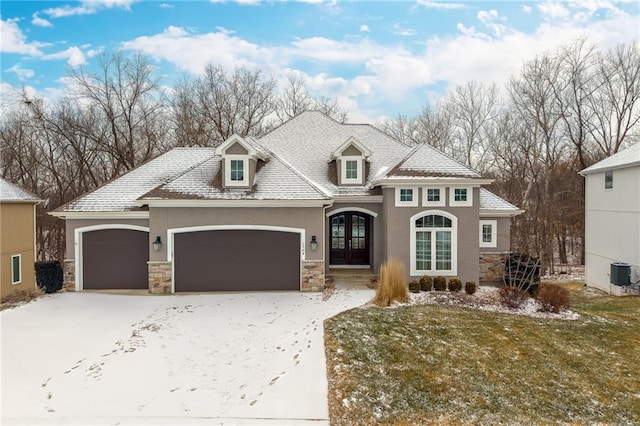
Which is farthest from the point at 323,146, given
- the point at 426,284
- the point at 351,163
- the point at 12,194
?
the point at 12,194

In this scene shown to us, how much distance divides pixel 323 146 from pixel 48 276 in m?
11.6

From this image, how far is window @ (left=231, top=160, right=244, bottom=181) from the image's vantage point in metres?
12.1

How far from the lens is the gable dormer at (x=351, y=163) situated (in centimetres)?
1402

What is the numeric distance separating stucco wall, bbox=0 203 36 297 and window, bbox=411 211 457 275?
14.9 meters

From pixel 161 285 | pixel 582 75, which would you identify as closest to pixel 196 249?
pixel 161 285

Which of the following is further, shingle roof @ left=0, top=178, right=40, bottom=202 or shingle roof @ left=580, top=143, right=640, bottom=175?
shingle roof @ left=580, top=143, right=640, bottom=175

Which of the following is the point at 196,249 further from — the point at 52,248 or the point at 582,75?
the point at 582,75

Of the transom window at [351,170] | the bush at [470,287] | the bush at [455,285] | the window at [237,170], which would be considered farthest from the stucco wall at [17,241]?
the bush at [470,287]

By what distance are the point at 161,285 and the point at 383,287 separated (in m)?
7.12

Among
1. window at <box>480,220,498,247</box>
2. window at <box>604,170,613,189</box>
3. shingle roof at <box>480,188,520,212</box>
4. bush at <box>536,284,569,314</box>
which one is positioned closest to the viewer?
bush at <box>536,284,569,314</box>

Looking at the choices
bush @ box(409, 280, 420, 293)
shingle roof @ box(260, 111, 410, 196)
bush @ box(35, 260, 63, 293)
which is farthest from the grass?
bush @ box(35, 260, 63, 293)

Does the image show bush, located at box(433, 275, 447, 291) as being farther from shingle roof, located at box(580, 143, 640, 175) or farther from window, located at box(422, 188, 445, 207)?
shingle roof, located at box(580, 143, 640, 175)

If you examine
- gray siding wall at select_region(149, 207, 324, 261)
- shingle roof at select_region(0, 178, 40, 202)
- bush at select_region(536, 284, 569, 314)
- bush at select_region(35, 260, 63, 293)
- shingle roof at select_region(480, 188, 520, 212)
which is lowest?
bush at select_region(536, 284, 569, 314)

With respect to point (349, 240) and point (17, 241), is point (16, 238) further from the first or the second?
point (349, 240)
